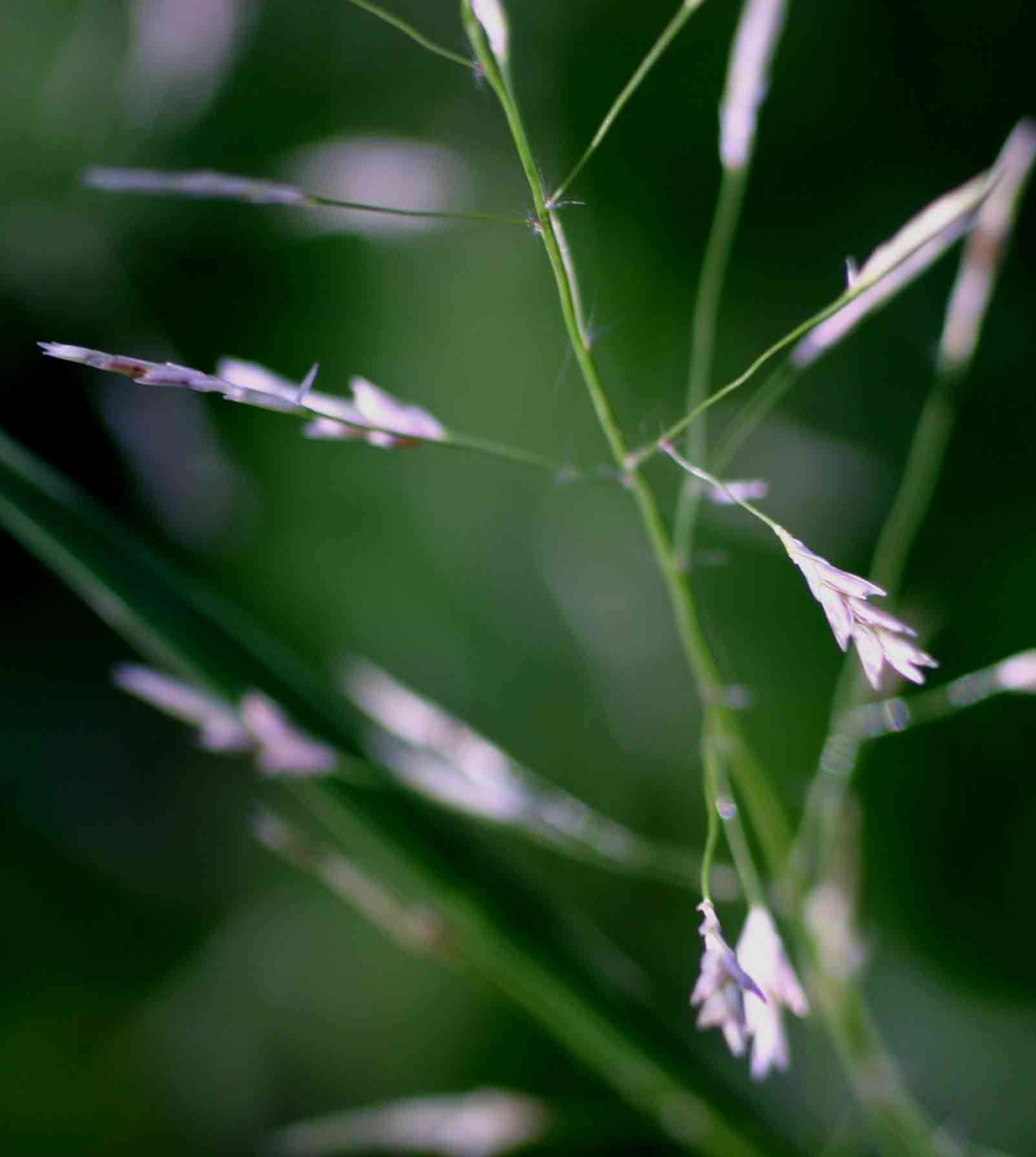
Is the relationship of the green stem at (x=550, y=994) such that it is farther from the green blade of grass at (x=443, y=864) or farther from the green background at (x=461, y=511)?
the green background at (x=461, y=511)

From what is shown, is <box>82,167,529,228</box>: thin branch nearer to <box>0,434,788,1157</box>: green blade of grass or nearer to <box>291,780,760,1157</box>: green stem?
<box>0,434,788,1157</box>: green blade of grass

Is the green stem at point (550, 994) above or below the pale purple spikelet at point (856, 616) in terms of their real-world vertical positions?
below

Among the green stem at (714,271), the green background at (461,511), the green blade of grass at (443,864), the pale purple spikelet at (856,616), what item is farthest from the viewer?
the green background at (461,511)

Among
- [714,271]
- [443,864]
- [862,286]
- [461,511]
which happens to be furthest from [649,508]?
[461,511]

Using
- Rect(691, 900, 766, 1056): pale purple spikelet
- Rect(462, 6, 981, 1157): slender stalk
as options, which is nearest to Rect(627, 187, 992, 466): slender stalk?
Rect(462, 6, 981, 1157): slender stalk

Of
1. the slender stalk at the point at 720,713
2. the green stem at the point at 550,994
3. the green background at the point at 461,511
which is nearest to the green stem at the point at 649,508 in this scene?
the slender stalk at the point at 720,713

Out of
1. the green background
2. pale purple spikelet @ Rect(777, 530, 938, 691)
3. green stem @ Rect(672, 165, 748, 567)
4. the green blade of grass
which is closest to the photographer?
pale purple spikelet @ Rect(777, 530, 938, 691)
